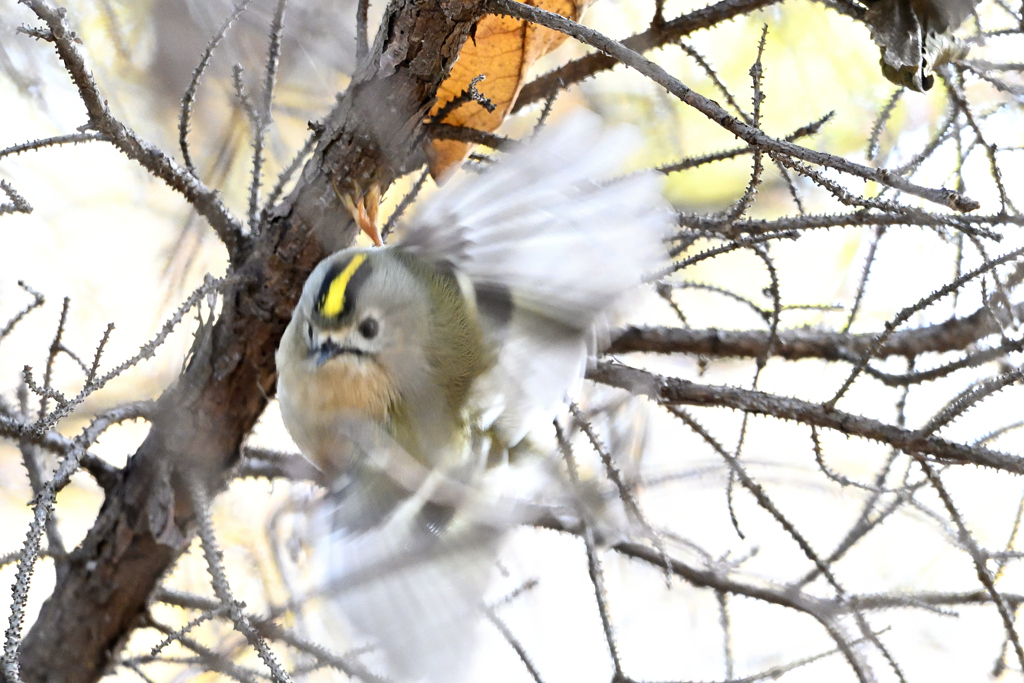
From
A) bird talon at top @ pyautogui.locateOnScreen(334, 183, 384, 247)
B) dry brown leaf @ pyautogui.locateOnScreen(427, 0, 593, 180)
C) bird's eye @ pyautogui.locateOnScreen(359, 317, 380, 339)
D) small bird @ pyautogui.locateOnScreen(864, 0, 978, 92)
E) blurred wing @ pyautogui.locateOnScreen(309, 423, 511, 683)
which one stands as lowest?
blurred wing @ pyautogui.locateOnScreen(309, 423, 511, 683)

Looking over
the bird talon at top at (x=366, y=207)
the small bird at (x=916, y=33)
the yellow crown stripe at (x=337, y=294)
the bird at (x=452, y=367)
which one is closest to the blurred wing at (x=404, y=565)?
the bird at (x=452, y=367)

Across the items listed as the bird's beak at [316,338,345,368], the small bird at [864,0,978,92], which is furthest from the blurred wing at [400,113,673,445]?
the small bird at [864,0,978,92]

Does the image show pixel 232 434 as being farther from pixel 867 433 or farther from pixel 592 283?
pixel 867 433

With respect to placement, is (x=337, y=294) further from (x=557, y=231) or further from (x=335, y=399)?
(x=557, y=231)

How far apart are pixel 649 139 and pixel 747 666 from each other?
0.84 metres

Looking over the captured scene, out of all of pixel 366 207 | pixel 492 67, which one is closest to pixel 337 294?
pixel 366 207

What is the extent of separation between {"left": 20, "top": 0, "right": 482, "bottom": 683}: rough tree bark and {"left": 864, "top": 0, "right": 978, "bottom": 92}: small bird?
43cm

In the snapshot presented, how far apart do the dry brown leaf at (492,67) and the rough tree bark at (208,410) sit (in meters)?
0.04

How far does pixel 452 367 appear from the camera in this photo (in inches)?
29.1

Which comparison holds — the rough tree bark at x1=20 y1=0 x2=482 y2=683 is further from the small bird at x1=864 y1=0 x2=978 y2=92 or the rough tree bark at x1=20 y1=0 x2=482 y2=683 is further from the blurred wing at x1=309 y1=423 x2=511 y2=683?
the small bird at x1=864 y1=0 x2=978 y2=92

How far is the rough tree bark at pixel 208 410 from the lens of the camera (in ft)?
2.53

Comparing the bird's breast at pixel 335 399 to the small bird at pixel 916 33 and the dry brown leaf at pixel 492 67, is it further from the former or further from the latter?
the small bird at pixel 916 33

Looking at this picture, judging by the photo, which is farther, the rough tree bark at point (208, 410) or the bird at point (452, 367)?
the rough tree bark at point (208, 410)

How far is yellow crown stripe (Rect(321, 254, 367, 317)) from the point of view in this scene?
674 millimetres
